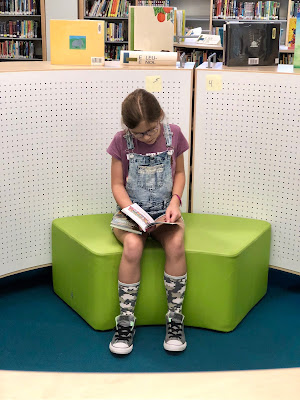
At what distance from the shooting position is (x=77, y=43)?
3170 mm

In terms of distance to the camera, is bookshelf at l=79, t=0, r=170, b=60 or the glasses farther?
bookshelf at l=79, t=0, r=170, b=60

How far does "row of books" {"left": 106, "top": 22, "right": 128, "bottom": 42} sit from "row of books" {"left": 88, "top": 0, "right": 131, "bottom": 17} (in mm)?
149

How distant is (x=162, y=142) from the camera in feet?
9.16

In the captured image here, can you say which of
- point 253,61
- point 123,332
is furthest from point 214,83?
point 123,332

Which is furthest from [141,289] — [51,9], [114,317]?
[51,9]

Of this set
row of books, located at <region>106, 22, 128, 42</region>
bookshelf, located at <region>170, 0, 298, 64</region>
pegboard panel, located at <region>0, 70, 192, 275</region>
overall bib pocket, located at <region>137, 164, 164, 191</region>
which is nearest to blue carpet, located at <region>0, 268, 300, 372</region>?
pegboard panel, located at <region>0, 70, 192, 275</region>

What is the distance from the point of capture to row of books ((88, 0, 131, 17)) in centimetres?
762

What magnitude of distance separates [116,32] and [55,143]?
5146mm

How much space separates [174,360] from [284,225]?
3.27 ft

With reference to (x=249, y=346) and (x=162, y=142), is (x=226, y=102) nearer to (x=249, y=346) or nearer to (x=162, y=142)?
(x=162, y=142)

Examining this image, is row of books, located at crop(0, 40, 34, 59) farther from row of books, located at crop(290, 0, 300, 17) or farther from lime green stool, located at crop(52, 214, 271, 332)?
lime green stool, located at crop(52, 214, 271, 332)

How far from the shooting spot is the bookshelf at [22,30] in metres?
7.32

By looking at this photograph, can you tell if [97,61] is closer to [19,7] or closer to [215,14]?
[19,7]

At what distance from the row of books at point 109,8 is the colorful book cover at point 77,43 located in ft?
15.4
